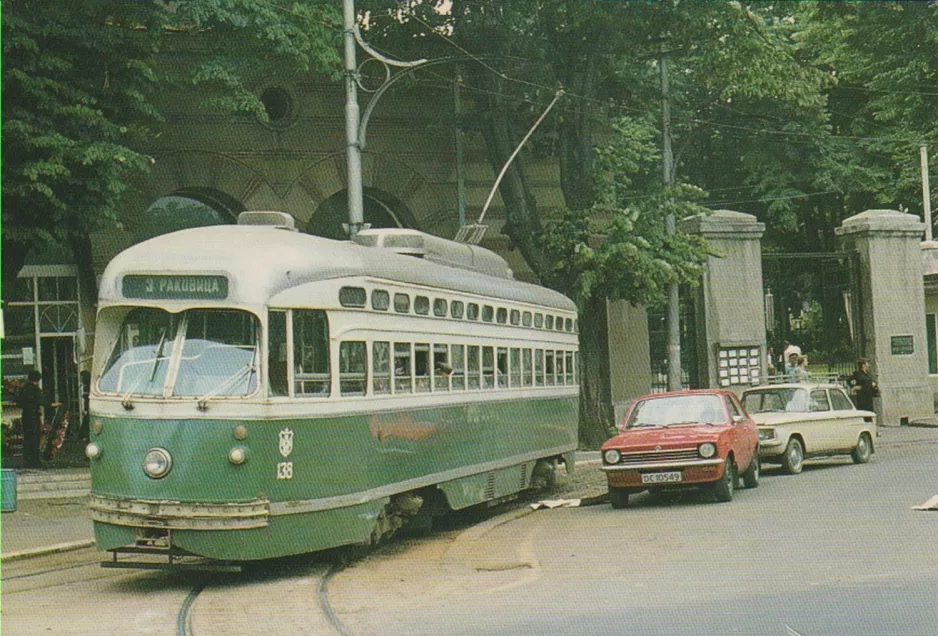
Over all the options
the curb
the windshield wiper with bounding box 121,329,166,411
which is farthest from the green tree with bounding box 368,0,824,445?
the windshield wiper with bounding box 121,329,166,411

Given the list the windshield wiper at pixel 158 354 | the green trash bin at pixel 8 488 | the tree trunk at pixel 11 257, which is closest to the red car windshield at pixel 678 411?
the windshield wiper at pixel 158 354

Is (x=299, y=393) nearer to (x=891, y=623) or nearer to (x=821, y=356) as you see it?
(x=891, y=623)

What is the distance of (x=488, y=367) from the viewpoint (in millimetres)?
16703

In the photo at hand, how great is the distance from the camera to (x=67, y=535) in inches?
631

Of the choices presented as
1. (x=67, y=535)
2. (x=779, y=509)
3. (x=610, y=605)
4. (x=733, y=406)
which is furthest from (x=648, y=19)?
(x=610, y=605)

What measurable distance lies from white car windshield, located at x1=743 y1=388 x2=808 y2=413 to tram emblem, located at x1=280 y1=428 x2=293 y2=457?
11.8m

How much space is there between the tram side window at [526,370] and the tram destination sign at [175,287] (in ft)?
22.2

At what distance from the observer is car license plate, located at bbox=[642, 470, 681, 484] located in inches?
676

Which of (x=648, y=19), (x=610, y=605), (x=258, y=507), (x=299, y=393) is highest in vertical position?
(x=648, y=19)

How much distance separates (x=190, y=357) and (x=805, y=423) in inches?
497

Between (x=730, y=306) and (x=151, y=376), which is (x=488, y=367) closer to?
(x=151, y=376)

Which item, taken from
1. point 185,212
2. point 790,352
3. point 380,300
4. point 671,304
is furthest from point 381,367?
point 790,352

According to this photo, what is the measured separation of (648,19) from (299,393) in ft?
45.9

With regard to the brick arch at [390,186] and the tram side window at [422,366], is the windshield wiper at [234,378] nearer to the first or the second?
the tram side window at [422,366]
